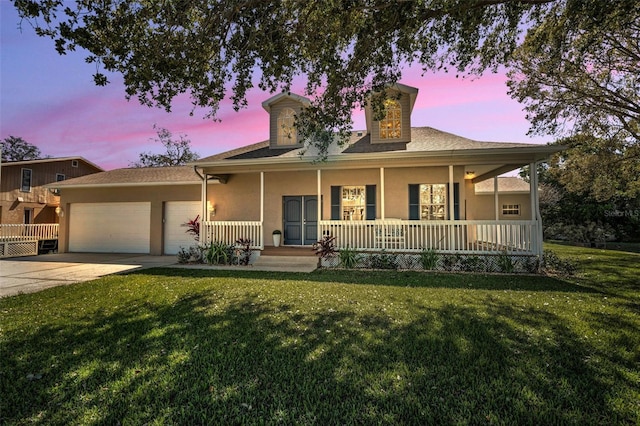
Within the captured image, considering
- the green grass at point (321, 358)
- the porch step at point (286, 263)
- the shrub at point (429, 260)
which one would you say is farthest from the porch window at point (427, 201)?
the green grass at point (321, 358)

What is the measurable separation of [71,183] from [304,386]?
53.1 feet

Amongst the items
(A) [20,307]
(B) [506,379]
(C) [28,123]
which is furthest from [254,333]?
(C) [28,123]

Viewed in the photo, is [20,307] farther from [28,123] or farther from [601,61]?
[601,61]

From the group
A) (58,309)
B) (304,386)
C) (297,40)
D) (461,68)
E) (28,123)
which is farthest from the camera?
(28,123)

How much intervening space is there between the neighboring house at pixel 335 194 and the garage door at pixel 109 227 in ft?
0.16

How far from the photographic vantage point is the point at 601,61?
35.3 ft

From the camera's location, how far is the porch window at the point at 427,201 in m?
10.7

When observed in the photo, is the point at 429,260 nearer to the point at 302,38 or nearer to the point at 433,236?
the point at 433,236

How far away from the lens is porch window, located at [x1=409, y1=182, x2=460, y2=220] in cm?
1074

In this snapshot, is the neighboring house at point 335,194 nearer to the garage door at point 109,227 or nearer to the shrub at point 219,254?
the garage door at point 109,227

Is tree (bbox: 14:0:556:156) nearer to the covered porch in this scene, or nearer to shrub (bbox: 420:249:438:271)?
the covered porch

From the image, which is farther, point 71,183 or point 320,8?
point 71,183

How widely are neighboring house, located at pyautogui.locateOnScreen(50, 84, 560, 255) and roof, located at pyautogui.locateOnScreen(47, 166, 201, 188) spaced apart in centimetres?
6

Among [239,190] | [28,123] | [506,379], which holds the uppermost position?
[28,123]
